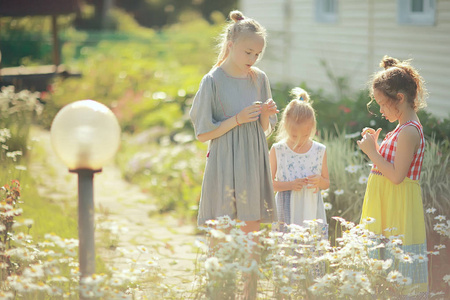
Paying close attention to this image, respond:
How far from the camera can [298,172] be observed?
12.4 ft

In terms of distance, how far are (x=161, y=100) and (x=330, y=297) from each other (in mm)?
7461

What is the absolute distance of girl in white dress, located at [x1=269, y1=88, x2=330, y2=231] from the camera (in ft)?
12.2

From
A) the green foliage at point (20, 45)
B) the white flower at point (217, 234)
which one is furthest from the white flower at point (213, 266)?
the green foliage at point (20, 45)

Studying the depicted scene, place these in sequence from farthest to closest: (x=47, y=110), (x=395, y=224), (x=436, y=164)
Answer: (x=47, y=110), (x=436, y=164), (x=395, y=224)

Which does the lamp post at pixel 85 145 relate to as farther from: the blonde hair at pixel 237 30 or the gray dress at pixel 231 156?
the blonde hair at pixel 237 30

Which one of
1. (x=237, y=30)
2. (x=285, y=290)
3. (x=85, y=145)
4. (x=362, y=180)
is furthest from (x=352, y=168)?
(x=85, y=145)

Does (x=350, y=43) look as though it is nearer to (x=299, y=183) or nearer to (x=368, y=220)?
(x=299, y=183)

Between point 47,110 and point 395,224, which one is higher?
point 47,110

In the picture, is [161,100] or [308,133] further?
[161,100]

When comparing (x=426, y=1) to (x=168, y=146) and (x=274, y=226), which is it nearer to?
(x=168, y=146)

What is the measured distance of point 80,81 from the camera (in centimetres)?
1267

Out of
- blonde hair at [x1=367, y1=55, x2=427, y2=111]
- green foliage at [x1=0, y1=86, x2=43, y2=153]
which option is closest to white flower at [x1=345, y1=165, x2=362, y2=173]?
blonde hair at [x1=367, y1=55, x2=427, y2=111]

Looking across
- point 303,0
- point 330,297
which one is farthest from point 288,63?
point 330,297

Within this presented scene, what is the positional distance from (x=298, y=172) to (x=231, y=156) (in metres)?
0.50
